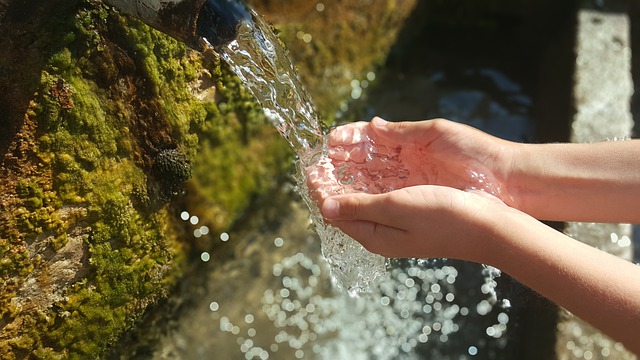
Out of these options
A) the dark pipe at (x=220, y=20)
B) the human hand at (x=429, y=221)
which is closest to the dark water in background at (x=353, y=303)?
the human hand at (x=429, y=221)

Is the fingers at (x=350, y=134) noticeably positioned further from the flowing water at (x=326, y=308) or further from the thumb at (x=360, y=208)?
the thumb at (x=360, y=208)

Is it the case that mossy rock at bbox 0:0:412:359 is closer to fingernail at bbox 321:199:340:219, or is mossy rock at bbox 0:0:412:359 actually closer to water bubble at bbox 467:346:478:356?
fingernail at bbox 321:199:340:219

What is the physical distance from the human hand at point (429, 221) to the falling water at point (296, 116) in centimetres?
29

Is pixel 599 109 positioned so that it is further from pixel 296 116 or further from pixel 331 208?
pixel 331 208

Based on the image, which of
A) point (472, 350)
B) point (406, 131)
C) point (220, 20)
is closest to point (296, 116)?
point (406, 131)

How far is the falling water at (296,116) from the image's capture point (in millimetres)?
2146

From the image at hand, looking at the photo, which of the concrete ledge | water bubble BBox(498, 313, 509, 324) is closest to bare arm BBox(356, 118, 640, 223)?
the concrete ledge

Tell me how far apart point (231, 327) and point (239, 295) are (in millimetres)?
154

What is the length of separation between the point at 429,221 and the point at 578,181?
59cm

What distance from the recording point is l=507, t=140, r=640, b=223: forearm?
6.32 feet

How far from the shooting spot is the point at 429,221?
178cm

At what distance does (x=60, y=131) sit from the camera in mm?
2045

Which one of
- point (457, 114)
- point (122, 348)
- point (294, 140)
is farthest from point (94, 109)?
point (457, 114)

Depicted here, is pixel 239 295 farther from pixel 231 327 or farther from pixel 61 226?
pixel 61 226
